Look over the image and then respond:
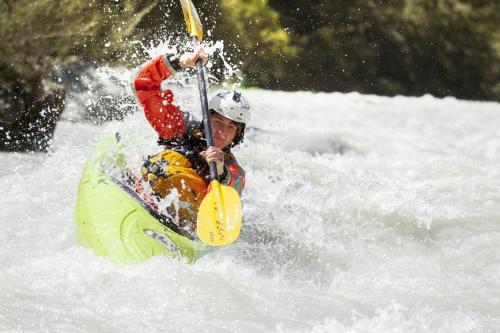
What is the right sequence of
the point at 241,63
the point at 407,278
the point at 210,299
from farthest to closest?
the point at 241,63 → the point at 407,278 → the point at 210,299

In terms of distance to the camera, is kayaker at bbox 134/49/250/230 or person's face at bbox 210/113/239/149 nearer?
kayaker at bbox 134/49/250/230

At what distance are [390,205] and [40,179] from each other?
2822mm

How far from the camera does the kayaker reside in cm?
382

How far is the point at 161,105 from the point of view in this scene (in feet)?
13.1

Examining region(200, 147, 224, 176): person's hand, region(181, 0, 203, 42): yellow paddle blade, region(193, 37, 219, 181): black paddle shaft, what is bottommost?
region(200, 147, 224, 176): person's hand

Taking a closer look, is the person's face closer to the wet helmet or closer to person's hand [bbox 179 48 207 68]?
the wet helmet

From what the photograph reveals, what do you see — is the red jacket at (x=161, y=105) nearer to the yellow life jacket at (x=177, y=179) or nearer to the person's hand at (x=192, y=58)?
the person's hand at (x=192, y=58)

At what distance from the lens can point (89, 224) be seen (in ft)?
12.0

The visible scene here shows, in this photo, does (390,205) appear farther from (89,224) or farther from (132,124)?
(89,224)

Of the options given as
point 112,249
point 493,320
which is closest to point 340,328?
point 493,320

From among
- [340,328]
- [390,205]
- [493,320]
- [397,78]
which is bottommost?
[397,78]

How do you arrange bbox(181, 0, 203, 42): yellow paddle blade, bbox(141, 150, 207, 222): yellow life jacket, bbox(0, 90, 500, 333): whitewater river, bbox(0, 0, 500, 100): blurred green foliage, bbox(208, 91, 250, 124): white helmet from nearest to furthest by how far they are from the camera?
1. bbox(0, 90, 500, 333): whitewater river
2. bbox(141, 150, 207, 222): yellow life jacket
3. bbox(208, 91, 250, 124): white helmet
4. bbox(181, 0, 203, 42): yellow paddle blade
5. bbox(0, 0, 500, 100): blurred green foliage

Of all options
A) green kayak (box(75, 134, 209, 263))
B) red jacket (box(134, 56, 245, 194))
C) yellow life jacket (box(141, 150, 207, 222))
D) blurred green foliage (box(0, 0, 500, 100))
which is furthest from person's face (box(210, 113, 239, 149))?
blurred green foliage (box(0, 0, 500, 100))

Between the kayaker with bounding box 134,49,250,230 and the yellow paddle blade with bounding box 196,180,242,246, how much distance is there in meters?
0.20
